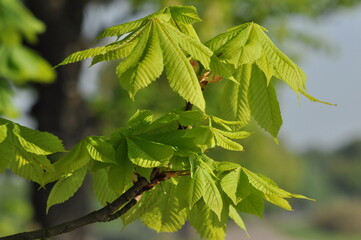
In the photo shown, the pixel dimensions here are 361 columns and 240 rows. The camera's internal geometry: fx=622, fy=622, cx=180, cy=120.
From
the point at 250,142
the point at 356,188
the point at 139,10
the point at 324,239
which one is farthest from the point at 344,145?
the point at 139,10

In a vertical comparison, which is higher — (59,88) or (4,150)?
(4,150)

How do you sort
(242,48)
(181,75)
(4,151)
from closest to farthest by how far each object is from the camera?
1. (181,75)
2. (242,48)
3. (4,151)

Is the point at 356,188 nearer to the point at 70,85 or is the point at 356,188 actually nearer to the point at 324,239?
the point at 324,239

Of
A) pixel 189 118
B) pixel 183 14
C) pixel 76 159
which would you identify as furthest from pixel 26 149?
pixel 183 14

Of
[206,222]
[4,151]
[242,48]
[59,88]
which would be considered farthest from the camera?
[59,88]

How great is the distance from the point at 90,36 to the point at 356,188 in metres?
60.1

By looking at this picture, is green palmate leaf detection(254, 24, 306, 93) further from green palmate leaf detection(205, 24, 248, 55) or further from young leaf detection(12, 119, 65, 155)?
young leaf detection(12, 119, 65, 155)

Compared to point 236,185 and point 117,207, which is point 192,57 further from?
point 117,207

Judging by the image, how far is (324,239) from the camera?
52.7m

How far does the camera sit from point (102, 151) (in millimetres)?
1812

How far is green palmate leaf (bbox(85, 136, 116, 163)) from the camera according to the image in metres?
1.79

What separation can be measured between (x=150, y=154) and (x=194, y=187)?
164 mm

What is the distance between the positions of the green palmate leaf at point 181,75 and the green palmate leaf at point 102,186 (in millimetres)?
606

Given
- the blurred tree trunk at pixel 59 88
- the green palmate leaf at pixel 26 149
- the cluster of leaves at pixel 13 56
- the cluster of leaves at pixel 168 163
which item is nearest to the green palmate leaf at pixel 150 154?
the cluster of leaves at pixel 168 163
